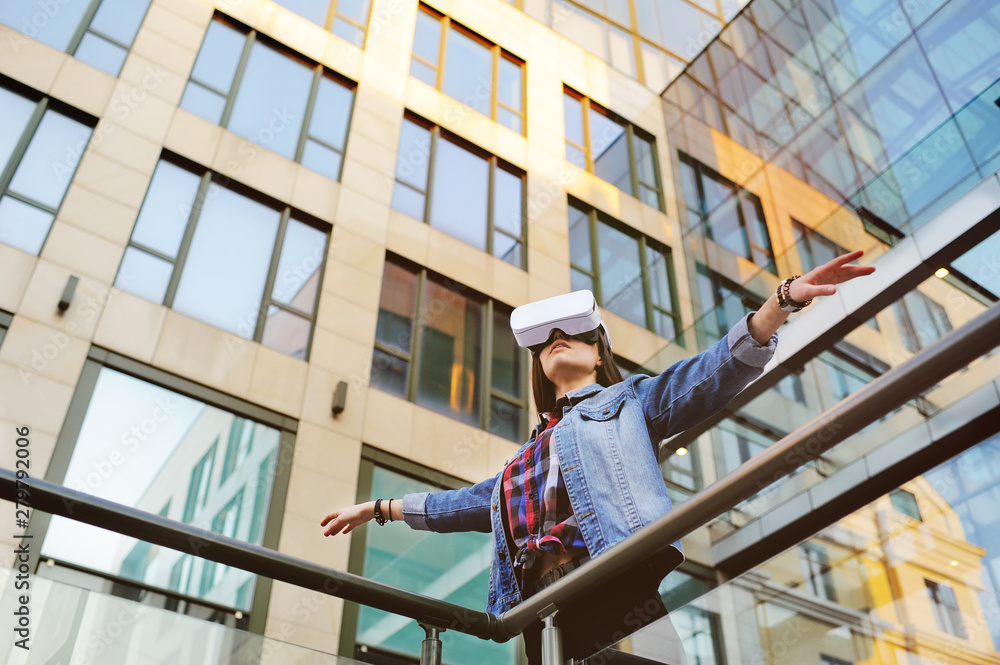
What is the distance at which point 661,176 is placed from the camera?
17.8 m

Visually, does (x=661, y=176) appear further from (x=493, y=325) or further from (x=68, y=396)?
(x=68, y=396)

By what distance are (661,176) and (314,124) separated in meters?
7.56

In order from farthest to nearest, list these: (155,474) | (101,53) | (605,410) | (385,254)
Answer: (385,254), (101,53), (155,474), (605,410)

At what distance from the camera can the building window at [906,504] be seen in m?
1.94

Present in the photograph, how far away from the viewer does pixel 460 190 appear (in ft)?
48.9

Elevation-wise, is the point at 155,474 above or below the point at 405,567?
above

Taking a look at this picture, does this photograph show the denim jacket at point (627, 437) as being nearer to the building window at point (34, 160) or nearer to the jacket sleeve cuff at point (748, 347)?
the jacket sleeve cuff at point (748, 347)

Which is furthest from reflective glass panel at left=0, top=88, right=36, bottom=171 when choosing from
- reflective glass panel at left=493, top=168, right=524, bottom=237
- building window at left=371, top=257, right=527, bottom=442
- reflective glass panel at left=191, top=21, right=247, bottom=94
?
reflective glass panel at left=493, top=168, right=524, bottom=237

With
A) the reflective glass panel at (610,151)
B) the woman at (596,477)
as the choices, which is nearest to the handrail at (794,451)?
the woman at (596,477)

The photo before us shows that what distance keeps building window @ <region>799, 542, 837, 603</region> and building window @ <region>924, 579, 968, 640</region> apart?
20 cm

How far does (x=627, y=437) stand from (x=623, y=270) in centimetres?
1282

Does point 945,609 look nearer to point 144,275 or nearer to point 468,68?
point 144,275

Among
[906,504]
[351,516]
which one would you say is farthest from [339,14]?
[906,504]

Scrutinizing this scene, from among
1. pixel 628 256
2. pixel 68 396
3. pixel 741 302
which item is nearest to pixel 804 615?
pixel 68 396
